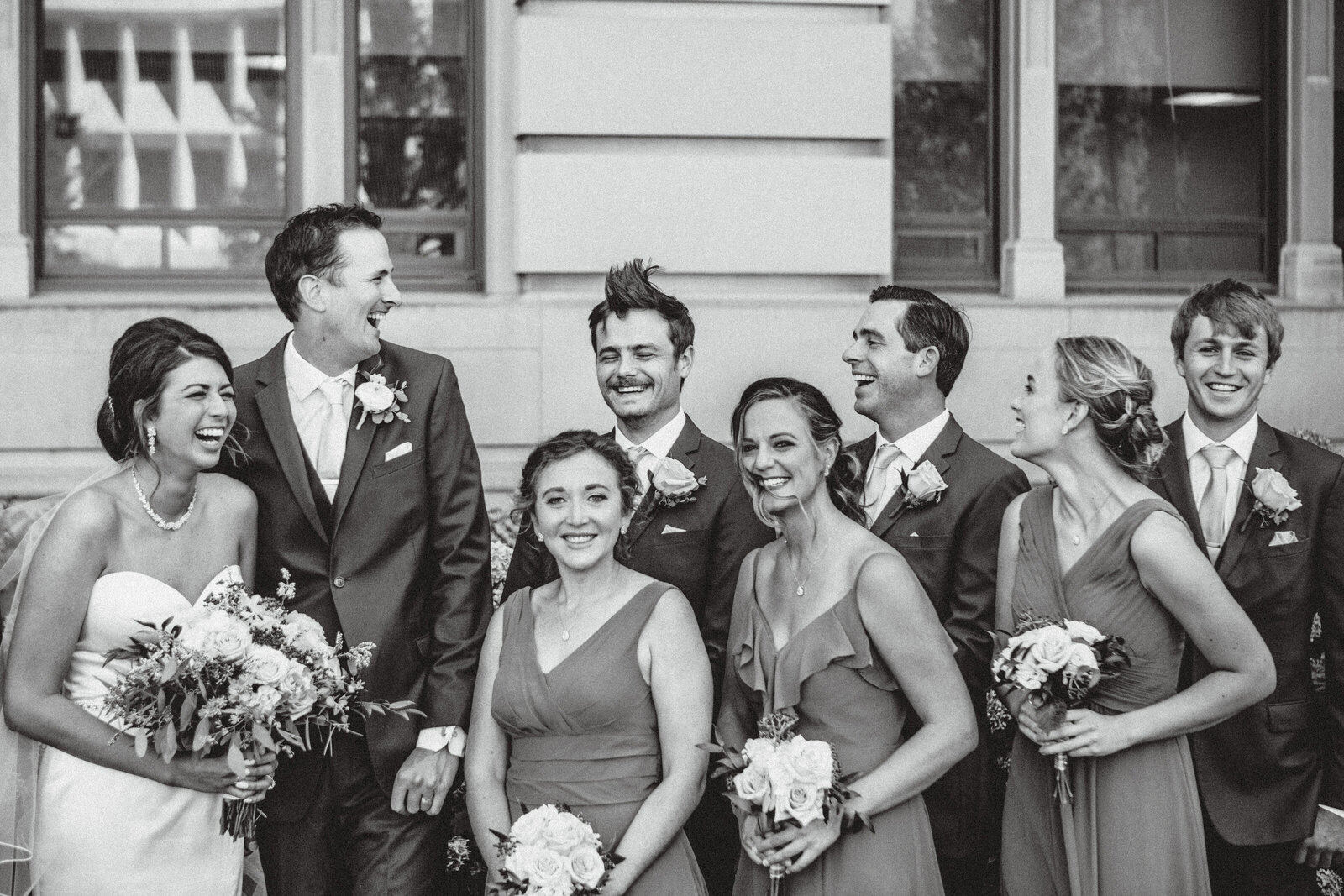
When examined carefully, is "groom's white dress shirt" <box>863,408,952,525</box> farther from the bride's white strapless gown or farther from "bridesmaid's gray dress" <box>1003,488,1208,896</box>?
the bride's white strapless gown

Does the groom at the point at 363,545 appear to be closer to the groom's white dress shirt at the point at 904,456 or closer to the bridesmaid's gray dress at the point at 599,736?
the bridesmaid's gray dress at the point at 599,736

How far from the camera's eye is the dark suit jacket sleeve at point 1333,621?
470 centimetres

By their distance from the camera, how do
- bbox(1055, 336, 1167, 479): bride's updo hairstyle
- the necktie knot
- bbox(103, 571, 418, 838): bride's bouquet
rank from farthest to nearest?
the necktie knot → bbox(1055, 336, 1167, 479): bride's updo hairstyle → bbox(103, 571, 418, 838): bride's bouquet

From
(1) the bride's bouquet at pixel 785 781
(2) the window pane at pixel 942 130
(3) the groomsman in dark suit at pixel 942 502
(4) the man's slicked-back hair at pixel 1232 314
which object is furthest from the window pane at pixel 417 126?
(1) the bride's bouquet at pixel 785 781

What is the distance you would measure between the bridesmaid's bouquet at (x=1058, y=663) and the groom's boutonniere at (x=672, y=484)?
116cm

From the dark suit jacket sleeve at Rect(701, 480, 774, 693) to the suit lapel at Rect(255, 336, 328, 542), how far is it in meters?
1.30

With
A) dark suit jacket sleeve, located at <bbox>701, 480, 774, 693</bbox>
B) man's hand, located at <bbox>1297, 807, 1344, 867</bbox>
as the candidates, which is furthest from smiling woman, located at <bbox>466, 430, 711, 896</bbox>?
man's hand, located at <bbox>1297, 807, 1344, 867</bbox>

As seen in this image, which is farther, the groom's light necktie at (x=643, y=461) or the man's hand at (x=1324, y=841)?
the groom's light necktie at (x=643, y=461)

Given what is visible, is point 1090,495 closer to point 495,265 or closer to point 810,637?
point 810,637

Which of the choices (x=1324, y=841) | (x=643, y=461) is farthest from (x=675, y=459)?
(x=1324, y=841)

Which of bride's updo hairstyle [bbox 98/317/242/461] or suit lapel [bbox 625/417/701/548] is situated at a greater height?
bride's updo hairstyle [bbox 98/317/242/461]

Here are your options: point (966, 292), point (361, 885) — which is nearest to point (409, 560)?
point (361, 885)

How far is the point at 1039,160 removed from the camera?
807 centimetres

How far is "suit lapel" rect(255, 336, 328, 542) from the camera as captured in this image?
461 cm
